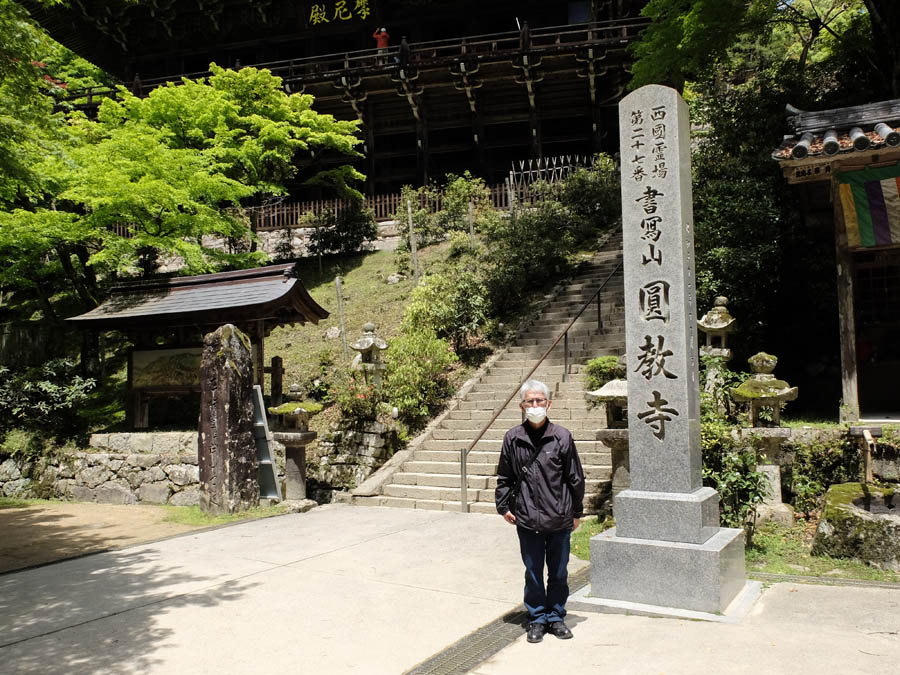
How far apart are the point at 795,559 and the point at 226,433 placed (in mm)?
7304

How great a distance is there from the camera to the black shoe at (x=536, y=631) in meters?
4.33

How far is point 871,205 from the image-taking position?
871 centimetres

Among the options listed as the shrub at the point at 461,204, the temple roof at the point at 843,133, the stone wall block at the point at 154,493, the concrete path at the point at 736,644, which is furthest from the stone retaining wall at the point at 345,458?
the shrub at the point at 461,204

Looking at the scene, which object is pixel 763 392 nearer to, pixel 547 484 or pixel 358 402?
pixel 547 484

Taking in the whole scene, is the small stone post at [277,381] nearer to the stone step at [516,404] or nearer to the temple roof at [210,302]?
the temple roof at [210,302]

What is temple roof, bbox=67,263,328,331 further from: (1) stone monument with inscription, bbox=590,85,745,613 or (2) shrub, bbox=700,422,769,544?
(2) shrub, bbox=700,422,769,544

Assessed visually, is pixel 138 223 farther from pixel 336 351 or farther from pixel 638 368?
pixel 638 368

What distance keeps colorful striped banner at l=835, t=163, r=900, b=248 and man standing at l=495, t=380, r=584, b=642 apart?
6.86 m

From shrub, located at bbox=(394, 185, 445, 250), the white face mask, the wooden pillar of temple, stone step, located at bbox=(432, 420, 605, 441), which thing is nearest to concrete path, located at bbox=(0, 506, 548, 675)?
the white face mask

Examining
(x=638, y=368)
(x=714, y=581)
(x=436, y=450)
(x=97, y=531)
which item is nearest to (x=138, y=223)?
(x=97, y=531)

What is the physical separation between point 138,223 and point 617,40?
50.5 feet

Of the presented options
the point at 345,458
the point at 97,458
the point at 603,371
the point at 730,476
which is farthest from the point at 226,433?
the point at 730,476

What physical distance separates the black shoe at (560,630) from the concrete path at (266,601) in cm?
61

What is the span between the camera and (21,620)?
16.8ft
